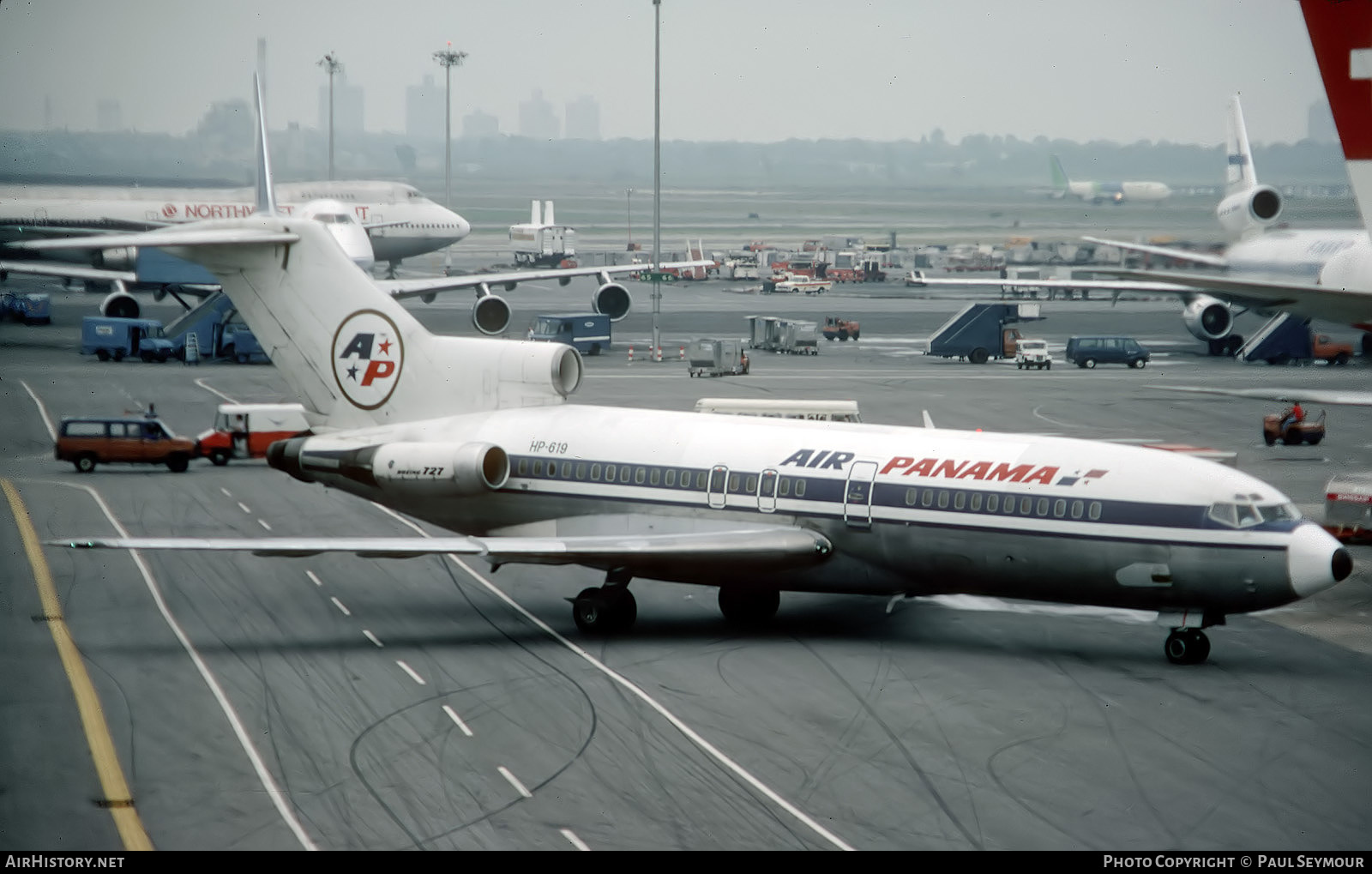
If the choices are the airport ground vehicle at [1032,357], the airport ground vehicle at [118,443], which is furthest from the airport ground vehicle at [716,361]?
the airport ground vehicle at [118,443]

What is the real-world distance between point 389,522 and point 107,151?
18184mm

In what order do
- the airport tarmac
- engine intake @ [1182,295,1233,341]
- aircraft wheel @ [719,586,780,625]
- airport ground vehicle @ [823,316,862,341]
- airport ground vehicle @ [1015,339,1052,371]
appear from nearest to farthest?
the airport tarmac < aircraft wheel @ [719,586,780,625] < airport ground vehicle @ [1015,339,1052,371] < engine intake @ [1182,295,1233,341] < airport ground vehicle @ [823,316,862,341]

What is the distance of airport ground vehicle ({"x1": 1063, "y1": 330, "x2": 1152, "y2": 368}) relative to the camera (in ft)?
263

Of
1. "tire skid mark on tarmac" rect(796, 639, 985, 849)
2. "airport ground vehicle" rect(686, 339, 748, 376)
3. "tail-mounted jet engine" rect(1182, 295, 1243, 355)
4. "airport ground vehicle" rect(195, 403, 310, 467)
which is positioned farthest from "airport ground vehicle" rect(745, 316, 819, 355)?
"tire skid mark on tarmac" rect(796, 639, 985, 849)

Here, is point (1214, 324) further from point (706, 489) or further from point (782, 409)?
point (706, 489)

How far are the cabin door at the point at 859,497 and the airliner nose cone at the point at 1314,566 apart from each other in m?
7.75

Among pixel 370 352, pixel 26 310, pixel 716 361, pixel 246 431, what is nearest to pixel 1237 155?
pixel 716 361

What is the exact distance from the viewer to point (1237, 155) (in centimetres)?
8000

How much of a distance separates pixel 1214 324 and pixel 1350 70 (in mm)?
78732

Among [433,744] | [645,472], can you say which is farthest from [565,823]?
[645,472]

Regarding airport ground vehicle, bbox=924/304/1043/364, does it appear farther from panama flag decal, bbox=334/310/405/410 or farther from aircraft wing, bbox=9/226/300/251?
aircraft wing, bbox=9/226/300/251

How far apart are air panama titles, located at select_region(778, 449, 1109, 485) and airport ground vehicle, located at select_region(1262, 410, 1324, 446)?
3132cm

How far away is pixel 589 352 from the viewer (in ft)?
277

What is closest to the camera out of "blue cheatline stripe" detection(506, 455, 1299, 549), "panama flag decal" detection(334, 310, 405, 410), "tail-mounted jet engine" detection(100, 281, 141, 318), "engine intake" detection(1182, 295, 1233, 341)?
"blue cheatline stripe" detection(506, 455, 1299, 549)
